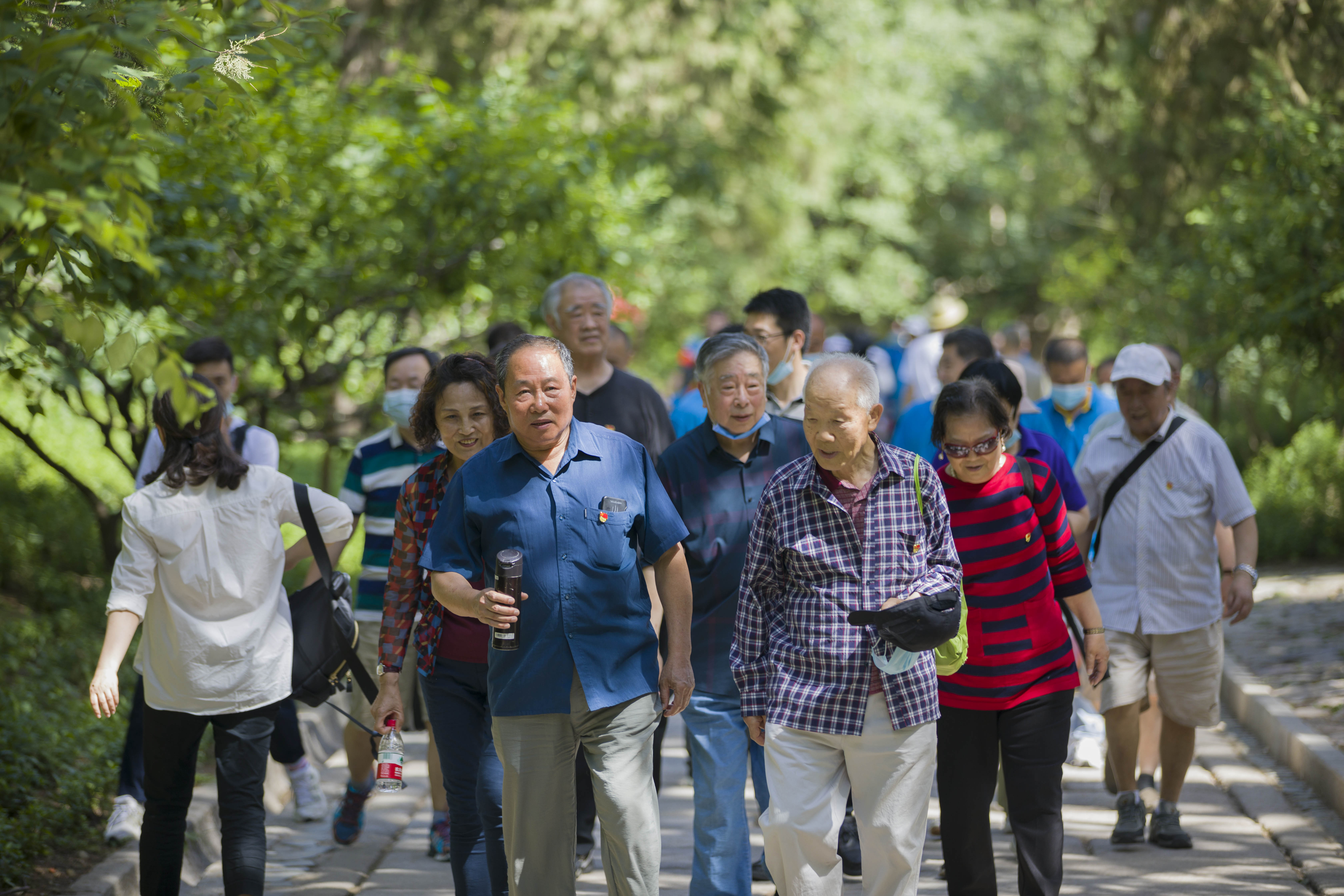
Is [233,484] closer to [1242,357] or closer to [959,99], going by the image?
[1242,357]

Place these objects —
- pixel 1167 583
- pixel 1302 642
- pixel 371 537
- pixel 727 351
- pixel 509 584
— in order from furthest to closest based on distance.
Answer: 1. pixel 1302 642
2. pixel 371 537
3. pixel 1167 583
4. pixel 727 351
5. pixel 509 584

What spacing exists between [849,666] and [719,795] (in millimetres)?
940

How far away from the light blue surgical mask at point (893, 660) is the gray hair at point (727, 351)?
1491 mm

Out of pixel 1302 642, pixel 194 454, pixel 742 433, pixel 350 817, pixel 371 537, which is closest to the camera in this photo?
pixel 194 454

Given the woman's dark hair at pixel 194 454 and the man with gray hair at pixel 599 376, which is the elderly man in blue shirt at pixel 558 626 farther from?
the man with gray hair at pixel 599 376

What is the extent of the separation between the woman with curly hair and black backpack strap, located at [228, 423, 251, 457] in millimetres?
983

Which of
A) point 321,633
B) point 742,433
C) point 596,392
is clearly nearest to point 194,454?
point 321,633

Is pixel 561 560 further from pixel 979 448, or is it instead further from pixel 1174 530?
pixel 1174 530

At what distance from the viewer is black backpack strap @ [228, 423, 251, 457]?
5.56 meters

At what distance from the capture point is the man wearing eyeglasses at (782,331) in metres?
6.41

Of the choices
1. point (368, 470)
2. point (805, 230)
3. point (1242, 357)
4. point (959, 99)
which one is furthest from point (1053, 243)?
point (368, 470)

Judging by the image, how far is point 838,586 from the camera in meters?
4.13

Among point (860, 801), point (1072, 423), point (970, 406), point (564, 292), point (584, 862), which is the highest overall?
point (564, 292)

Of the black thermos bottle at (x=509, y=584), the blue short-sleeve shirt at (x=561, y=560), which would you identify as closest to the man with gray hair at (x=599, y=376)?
the blue short-sleeve shirt at (x=561, y=560)
